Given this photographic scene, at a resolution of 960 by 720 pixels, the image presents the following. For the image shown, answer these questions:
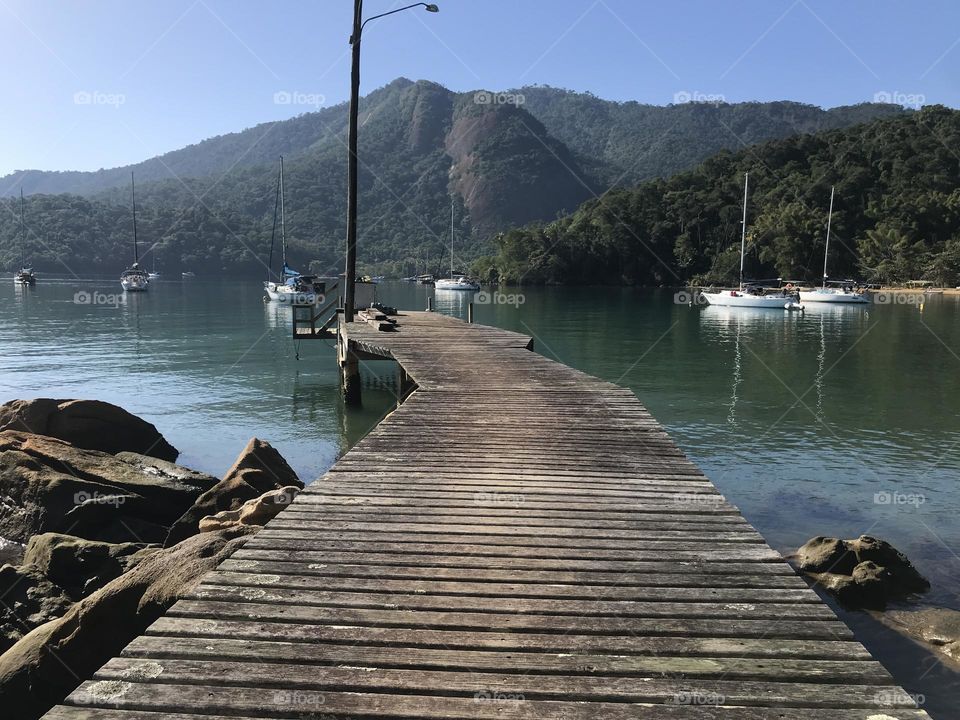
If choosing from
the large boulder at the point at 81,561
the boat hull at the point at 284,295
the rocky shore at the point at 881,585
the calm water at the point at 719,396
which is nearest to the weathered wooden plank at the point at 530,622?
the large boulder at the point at 81,561

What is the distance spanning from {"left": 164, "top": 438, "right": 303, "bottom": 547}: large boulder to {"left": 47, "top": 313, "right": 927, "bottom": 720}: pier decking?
3870 millimetres

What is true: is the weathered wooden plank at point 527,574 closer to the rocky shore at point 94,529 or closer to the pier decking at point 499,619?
the pier decking at point 499,619

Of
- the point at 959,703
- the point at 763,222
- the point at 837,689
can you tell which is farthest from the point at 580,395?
the point at 763,222

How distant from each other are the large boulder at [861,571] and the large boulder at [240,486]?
25.2ft

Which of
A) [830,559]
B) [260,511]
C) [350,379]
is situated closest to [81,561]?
[260,511]

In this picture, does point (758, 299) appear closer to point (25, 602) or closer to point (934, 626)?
point (934, 626)

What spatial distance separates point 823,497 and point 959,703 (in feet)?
22.6

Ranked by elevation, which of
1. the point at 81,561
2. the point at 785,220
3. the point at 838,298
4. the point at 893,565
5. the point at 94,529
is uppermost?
the point at 785,220

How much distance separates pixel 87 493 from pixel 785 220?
112674 mm

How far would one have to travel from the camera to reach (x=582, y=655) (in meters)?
3.89

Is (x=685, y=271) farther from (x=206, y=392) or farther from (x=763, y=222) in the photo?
(x=206, y=392)

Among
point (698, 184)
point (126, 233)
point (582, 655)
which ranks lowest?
point (582, 655)

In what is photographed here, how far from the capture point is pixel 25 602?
24.7ft

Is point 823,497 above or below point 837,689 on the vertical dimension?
below
